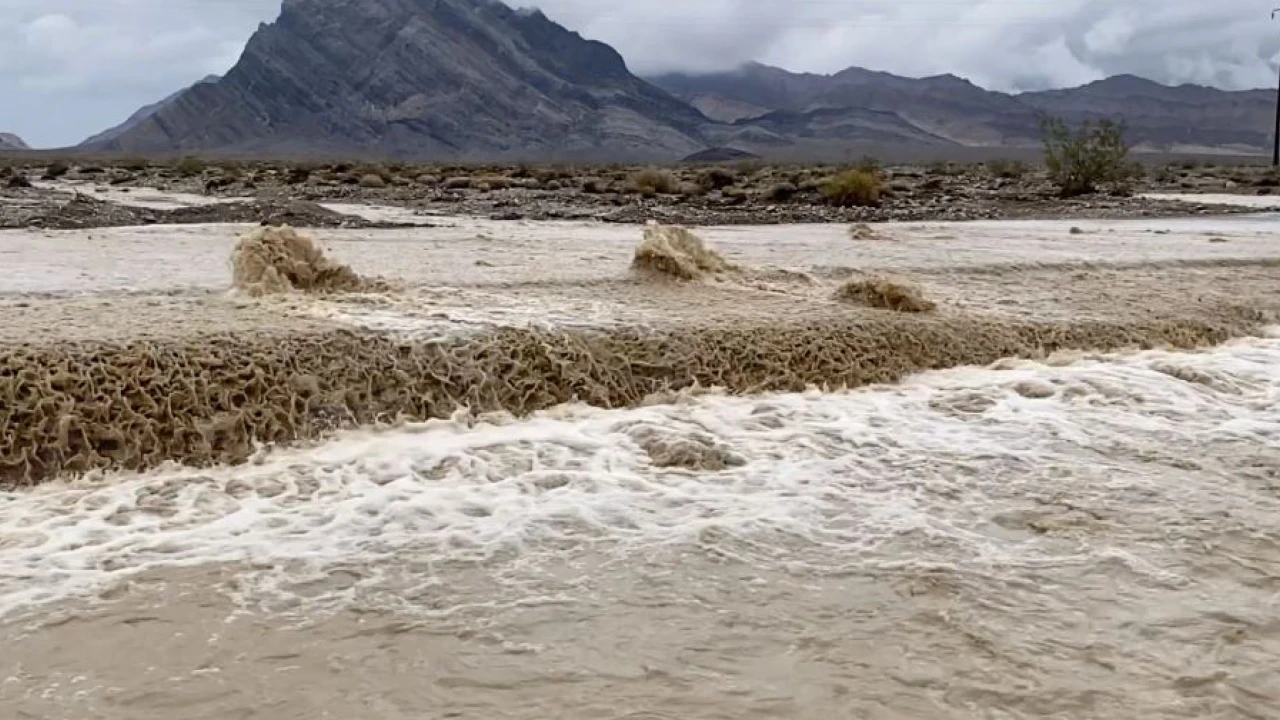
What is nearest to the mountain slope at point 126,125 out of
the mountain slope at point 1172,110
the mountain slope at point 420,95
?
the mountain slope at point 420,95

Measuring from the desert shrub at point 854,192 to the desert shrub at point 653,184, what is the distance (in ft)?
11.9

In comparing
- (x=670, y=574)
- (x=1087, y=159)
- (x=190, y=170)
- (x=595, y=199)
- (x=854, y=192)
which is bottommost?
(x=670, y=574)

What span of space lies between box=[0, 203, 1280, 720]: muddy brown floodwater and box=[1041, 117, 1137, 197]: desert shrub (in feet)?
60.5

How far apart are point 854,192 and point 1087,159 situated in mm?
7347

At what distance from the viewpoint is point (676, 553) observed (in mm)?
4996

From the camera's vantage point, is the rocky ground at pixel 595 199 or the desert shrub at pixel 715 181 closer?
the rocky ground at pixel 595 199

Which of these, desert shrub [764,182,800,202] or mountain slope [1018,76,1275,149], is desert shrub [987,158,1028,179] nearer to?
desert shrub [764,182,800,202]

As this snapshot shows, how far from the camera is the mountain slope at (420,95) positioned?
110000 mm

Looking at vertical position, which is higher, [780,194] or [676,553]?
[780,194]

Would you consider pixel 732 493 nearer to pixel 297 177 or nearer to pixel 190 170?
pixel 297 177

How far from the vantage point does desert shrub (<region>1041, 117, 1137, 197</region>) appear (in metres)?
26.3

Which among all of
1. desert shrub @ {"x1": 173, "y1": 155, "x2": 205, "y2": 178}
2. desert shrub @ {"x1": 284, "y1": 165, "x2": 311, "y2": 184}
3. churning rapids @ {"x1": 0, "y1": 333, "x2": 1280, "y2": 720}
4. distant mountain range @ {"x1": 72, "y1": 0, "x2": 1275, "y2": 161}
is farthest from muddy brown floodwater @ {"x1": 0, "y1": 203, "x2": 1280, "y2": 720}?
distant mountain range @ {"x1": 72, "y1": 0, "x2": 1275, "y2": 161}

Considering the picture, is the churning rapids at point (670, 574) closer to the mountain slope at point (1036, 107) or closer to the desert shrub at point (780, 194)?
the desert shrub at point (780, 194)

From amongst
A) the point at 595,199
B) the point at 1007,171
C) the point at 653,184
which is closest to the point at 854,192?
the point at 595,199
